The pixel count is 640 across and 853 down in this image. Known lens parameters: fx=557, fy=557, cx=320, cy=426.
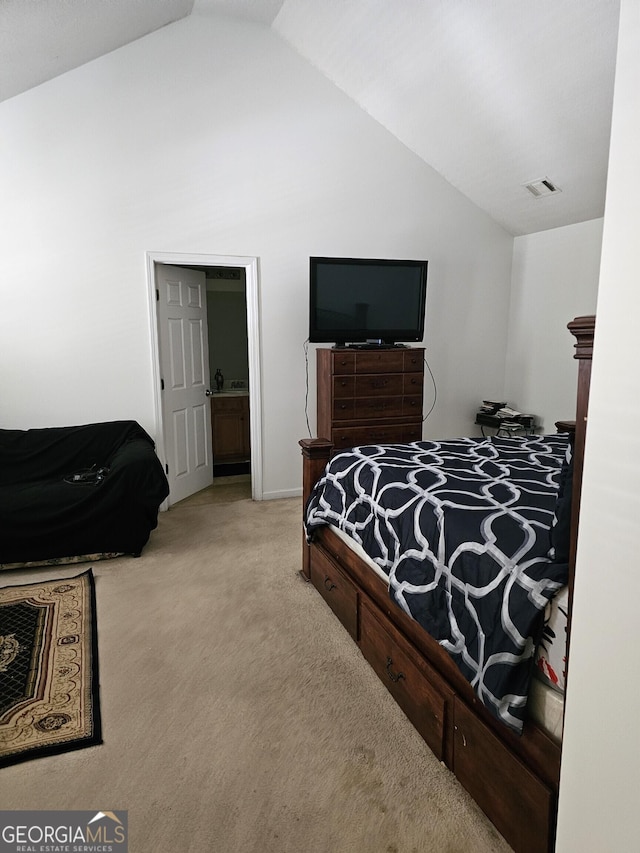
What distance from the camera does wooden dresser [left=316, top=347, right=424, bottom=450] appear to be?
4305 millimetres

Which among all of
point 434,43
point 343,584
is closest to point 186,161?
point 434,43

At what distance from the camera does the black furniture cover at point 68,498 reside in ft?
10.8

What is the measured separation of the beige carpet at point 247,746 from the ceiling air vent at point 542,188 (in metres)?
3.39

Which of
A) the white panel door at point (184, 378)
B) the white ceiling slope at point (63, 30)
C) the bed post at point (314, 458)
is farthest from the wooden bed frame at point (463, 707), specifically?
the white ceiling slope at point (63, 30)

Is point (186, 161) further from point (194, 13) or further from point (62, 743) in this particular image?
point (62, 743)

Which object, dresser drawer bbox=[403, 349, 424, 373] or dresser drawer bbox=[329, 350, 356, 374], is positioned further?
dresser drawer bbox=[403, 349, 424, 373]

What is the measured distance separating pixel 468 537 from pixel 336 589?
1101mm

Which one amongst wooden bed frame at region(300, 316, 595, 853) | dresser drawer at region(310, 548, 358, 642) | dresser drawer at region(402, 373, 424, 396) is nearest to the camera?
wooden bed frame at region(300, 316, 595, 853)

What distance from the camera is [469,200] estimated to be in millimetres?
4914

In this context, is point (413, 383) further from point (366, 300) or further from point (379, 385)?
point (366, 300)

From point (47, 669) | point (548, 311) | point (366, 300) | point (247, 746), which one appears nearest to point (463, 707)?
point (247, 746)

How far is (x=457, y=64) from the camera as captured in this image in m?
3.51

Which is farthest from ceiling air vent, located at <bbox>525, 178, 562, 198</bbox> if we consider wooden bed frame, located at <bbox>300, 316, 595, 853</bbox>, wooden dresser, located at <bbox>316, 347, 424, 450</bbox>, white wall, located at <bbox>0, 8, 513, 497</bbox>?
wooden bed frame, located at <bbox>300, 316, 595, 853</bbox>

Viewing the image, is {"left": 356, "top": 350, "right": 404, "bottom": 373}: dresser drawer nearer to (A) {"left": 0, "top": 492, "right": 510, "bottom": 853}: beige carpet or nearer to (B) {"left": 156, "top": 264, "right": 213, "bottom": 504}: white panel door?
(B) {"left": 156, "top": 264, "right": 213, "bottom": 504}: white panel door
